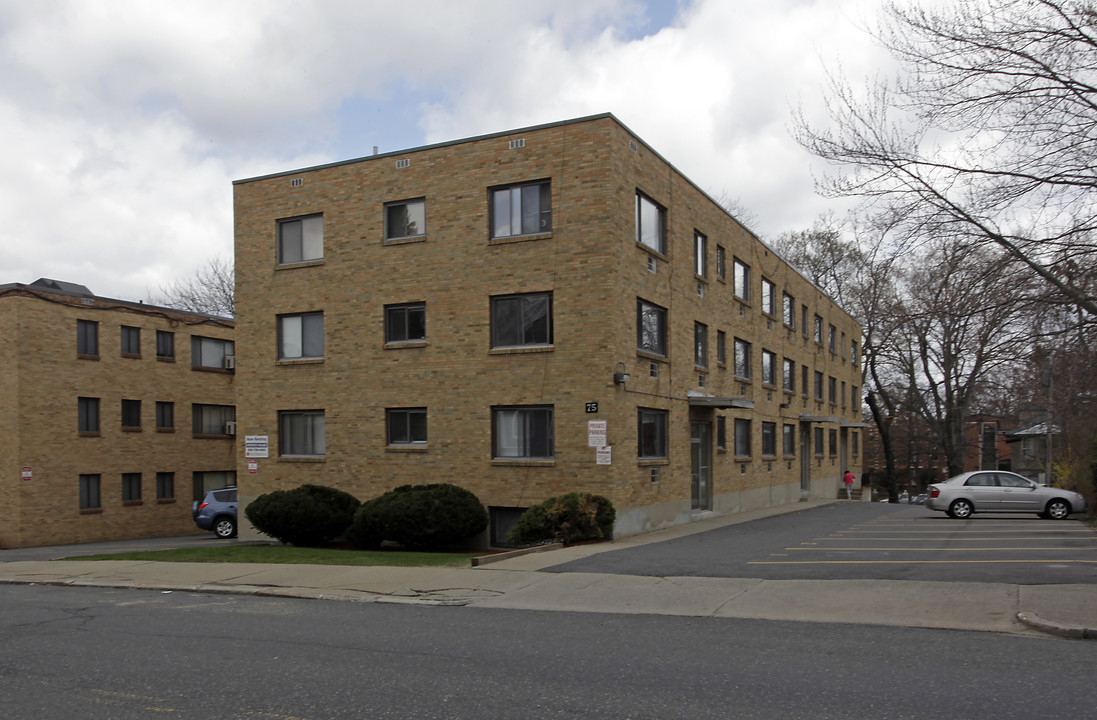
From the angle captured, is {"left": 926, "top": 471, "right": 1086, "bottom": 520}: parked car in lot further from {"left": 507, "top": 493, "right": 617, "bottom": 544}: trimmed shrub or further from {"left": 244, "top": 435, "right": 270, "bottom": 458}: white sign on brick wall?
{"left": 244, "top": 435, "right": 270, "bottom": 458}: white sign on brick wall

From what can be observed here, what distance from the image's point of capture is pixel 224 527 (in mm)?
30234

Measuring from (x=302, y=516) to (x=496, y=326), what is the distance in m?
6.25

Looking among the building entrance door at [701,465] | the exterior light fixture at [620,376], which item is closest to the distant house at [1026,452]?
the building entrance door at [701,465]

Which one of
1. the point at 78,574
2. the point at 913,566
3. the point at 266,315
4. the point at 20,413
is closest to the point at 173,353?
the point at 20,413

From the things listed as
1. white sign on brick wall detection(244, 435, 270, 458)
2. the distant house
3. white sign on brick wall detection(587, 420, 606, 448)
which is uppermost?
white sign on brick wall detection(587, 420, 606, 448)

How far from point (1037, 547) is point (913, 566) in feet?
13.7

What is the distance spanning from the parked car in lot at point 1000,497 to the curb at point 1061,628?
17.9 m

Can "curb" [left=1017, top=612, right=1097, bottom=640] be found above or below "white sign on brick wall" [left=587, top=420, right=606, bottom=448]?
below

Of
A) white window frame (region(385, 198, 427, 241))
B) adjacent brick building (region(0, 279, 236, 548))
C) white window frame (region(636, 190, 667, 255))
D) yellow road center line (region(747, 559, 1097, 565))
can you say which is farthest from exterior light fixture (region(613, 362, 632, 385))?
adjacent brick building (region(0, 279, 236, 548))

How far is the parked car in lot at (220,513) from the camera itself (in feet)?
99.2

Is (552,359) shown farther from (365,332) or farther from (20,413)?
(20,413)

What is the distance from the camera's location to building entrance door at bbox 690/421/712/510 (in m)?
25.7

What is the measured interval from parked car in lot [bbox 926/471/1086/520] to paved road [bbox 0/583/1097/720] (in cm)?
1868

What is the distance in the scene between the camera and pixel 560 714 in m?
6.34
